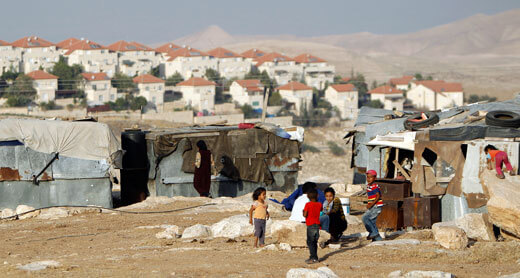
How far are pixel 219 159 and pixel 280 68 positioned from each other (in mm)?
89613

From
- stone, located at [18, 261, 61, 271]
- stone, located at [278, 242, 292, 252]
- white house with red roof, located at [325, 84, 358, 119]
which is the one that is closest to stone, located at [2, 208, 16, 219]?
stone, located at [18, 261, 61, 271]

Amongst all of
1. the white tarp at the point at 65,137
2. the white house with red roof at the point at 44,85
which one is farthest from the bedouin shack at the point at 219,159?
the white house with red roof at the point at 44,85

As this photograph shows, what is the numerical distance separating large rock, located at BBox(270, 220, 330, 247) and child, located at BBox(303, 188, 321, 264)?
33.4 inches

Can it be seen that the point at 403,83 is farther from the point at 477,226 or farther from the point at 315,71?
the point at 477,226

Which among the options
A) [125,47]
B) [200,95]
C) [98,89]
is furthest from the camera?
[125,47]

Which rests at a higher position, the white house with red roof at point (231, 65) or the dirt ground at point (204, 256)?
the white house with red roof at point (231, 65)

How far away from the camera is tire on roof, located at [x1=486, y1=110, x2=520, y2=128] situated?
500 inches

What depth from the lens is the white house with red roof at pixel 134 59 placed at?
326 feet

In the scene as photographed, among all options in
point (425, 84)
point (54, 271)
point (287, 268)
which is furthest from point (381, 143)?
point (425, 84)

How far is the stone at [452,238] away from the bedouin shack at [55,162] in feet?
25.1

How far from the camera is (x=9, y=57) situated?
300 ft

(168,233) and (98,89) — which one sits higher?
(98,89)

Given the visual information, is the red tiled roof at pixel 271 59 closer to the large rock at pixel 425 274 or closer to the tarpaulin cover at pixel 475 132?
the tarpaulin cover at pixel 475 132

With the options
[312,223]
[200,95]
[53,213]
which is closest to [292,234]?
[312,223]
